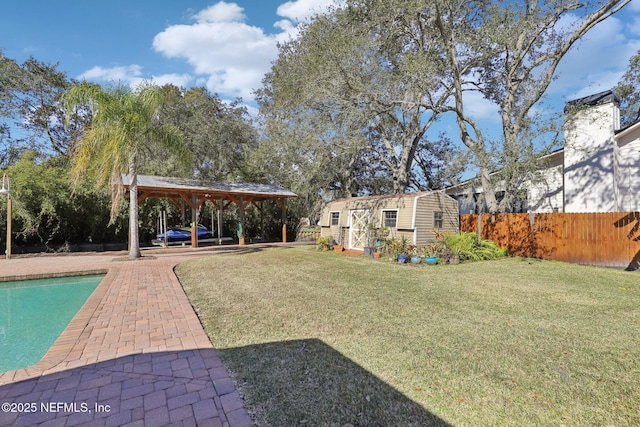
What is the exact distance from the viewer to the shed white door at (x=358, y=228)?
12739 millimetres

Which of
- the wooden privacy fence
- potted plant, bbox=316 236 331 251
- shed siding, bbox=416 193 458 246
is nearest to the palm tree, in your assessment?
potted plant, bbox=316 236 331 251

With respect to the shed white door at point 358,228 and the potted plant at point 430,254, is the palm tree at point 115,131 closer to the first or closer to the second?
the shed white door at point 358,228

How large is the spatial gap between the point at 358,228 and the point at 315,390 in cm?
1082

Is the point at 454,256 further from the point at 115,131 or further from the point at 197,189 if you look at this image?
the point at 115,131

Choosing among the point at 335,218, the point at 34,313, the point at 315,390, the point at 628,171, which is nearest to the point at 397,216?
the point at 335,218

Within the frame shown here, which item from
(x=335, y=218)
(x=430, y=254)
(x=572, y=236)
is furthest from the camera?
(x=335, y=218)

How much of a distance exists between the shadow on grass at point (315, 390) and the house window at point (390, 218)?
8.98 m

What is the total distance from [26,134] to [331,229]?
20.9m

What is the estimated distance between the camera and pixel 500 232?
1102cm

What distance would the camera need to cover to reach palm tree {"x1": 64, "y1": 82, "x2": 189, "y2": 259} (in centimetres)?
941

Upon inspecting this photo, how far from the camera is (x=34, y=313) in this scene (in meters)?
5.58

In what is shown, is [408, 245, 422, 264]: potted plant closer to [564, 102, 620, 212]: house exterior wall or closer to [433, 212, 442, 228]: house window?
[433, 212, 442, 228]: house window

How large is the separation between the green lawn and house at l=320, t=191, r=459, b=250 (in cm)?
465

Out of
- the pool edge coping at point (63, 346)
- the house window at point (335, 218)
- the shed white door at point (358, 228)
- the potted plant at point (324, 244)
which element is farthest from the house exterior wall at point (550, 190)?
the pool edge coping at point (63, 346)
